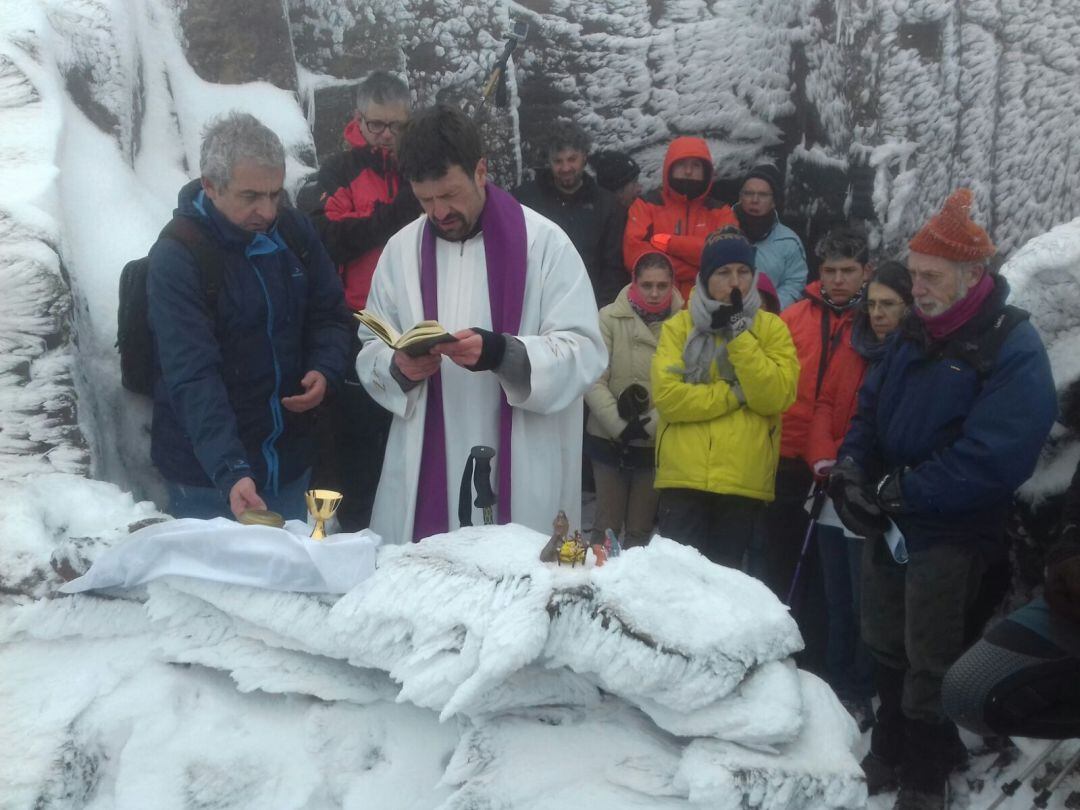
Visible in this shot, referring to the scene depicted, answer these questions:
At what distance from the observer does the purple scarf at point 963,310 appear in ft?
9.91

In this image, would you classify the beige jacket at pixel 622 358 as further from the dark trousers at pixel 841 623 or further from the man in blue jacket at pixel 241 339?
the man in blue jacket at pixel 241 339

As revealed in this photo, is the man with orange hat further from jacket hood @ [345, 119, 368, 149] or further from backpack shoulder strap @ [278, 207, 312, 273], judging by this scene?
jacket hood @ [345, 119, 368, 149]

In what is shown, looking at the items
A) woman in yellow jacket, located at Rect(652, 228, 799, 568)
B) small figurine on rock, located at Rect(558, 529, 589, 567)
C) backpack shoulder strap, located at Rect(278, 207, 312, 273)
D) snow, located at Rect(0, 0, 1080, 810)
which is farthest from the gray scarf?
small figurine on rock, located at Rect(558, 529, 589, 567)

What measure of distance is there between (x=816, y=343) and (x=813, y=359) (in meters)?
0.07

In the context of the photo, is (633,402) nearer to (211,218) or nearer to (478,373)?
(478,373)

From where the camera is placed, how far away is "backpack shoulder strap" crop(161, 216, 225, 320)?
2.74m

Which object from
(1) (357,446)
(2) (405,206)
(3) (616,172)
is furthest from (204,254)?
(3) (616,172)

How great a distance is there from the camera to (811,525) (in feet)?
13.3

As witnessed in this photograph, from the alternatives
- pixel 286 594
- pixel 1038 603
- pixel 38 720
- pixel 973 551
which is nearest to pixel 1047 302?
pixel 973 551

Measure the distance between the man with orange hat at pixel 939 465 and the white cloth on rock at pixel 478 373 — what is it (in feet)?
3.03

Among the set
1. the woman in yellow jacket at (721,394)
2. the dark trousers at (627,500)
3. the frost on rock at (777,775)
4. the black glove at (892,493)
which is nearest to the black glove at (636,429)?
the dark trousers at (627,500)

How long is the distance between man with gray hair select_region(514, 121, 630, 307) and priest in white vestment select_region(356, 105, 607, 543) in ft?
5.60

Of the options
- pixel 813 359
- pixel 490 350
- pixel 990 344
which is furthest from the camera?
pixel 813 359

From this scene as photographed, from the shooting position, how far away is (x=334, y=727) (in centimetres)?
202
